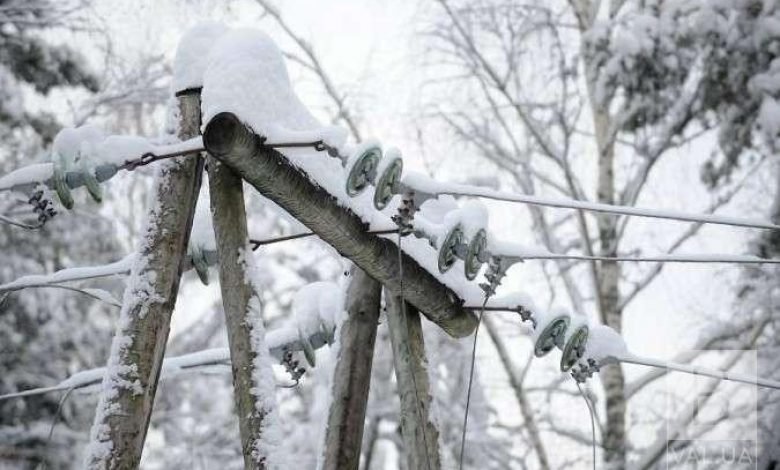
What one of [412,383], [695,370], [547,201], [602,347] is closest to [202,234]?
[412,383]

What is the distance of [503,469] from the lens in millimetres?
11664

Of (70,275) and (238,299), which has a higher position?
(70,275)

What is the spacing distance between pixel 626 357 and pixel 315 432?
33.6ft

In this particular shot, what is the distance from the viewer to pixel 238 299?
2.89 meters

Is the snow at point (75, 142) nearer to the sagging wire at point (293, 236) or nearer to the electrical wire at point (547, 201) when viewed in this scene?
the sagging wire at point (293, 236)

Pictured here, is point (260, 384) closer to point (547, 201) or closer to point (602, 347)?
point (547, 201)

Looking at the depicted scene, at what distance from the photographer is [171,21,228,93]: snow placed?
306cm

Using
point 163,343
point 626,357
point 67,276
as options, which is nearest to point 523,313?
point 626,357

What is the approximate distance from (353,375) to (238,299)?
682mm

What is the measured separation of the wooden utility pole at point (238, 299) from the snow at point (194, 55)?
0.30 meters

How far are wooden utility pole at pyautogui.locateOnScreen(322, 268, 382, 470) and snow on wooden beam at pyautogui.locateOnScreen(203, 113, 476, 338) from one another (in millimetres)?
156

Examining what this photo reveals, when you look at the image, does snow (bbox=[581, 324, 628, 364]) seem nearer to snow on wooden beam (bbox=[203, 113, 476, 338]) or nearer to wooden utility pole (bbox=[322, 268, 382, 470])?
snow on wooden beam (bbox=[203, 113, 476, 338])

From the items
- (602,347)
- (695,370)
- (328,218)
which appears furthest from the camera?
(695,370)

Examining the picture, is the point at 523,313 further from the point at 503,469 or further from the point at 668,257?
the point at 503,469
